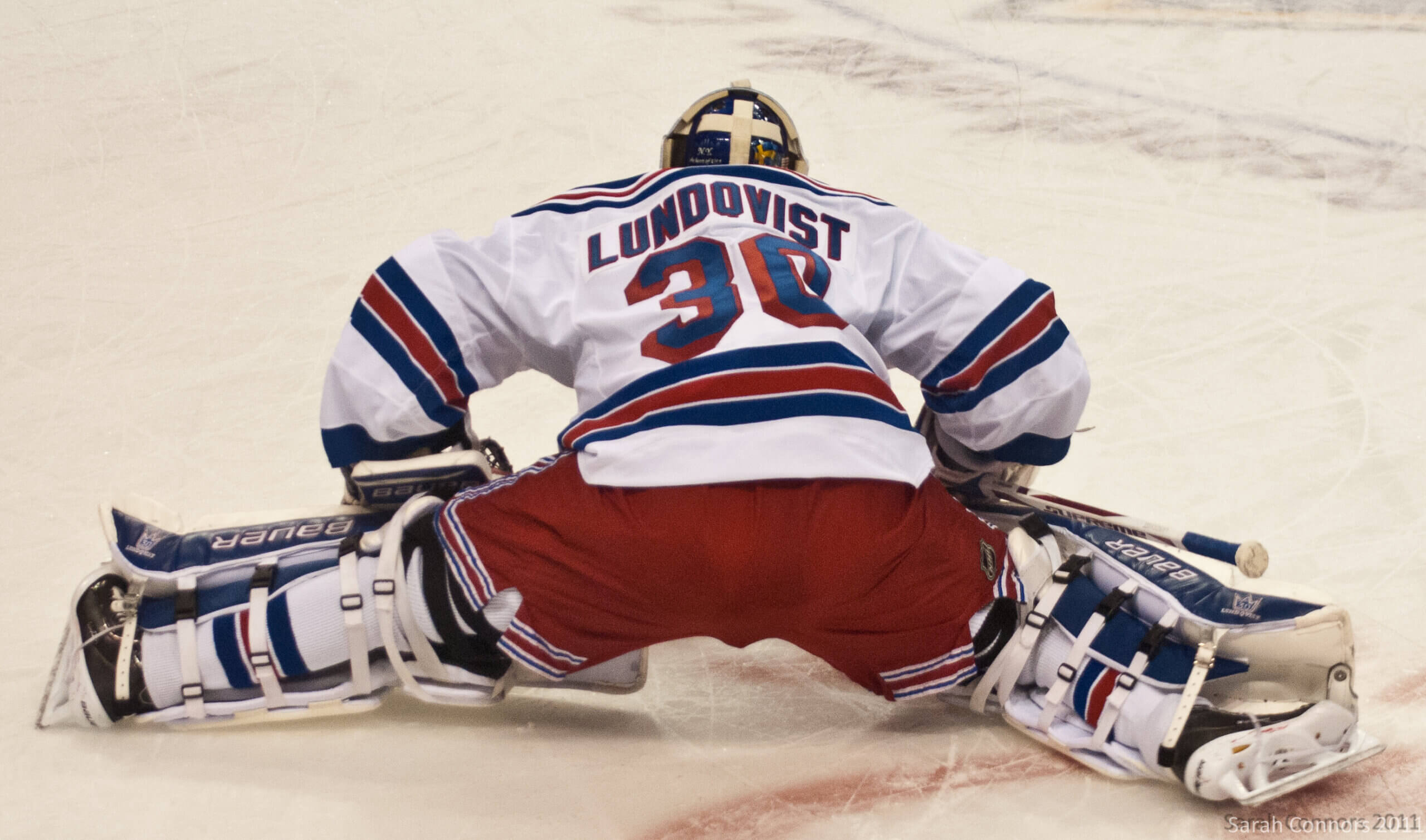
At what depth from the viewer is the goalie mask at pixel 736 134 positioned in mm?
2061

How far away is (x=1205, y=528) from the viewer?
7.62 ft

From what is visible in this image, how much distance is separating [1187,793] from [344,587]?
1.10m

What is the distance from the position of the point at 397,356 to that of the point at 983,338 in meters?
0.78

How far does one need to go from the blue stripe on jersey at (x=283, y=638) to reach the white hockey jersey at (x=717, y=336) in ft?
0.76

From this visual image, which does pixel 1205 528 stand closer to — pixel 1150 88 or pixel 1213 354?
pixel 1213 354

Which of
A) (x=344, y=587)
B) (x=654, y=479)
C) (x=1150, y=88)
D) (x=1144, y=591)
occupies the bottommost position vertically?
(x=1144, y=591)

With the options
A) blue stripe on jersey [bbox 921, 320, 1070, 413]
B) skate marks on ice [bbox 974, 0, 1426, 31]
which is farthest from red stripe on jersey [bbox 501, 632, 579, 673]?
skate marks on ice [bbox 974, 0, 1426, 31]

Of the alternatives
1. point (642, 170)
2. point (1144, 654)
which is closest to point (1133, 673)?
point (1144, 654)

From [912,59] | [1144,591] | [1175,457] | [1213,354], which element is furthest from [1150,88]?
[1144,591]

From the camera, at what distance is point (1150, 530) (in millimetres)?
1830

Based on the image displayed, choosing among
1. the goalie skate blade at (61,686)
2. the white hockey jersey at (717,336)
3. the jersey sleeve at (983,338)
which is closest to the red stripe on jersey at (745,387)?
the white hockey jersey at (717,336)

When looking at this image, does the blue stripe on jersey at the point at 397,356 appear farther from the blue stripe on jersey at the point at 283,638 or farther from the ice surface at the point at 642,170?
the ice surface at the point at 642,170

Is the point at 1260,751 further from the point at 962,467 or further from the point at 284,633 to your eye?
the point at 284,633

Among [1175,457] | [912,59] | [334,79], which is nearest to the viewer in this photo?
[1175,457]
